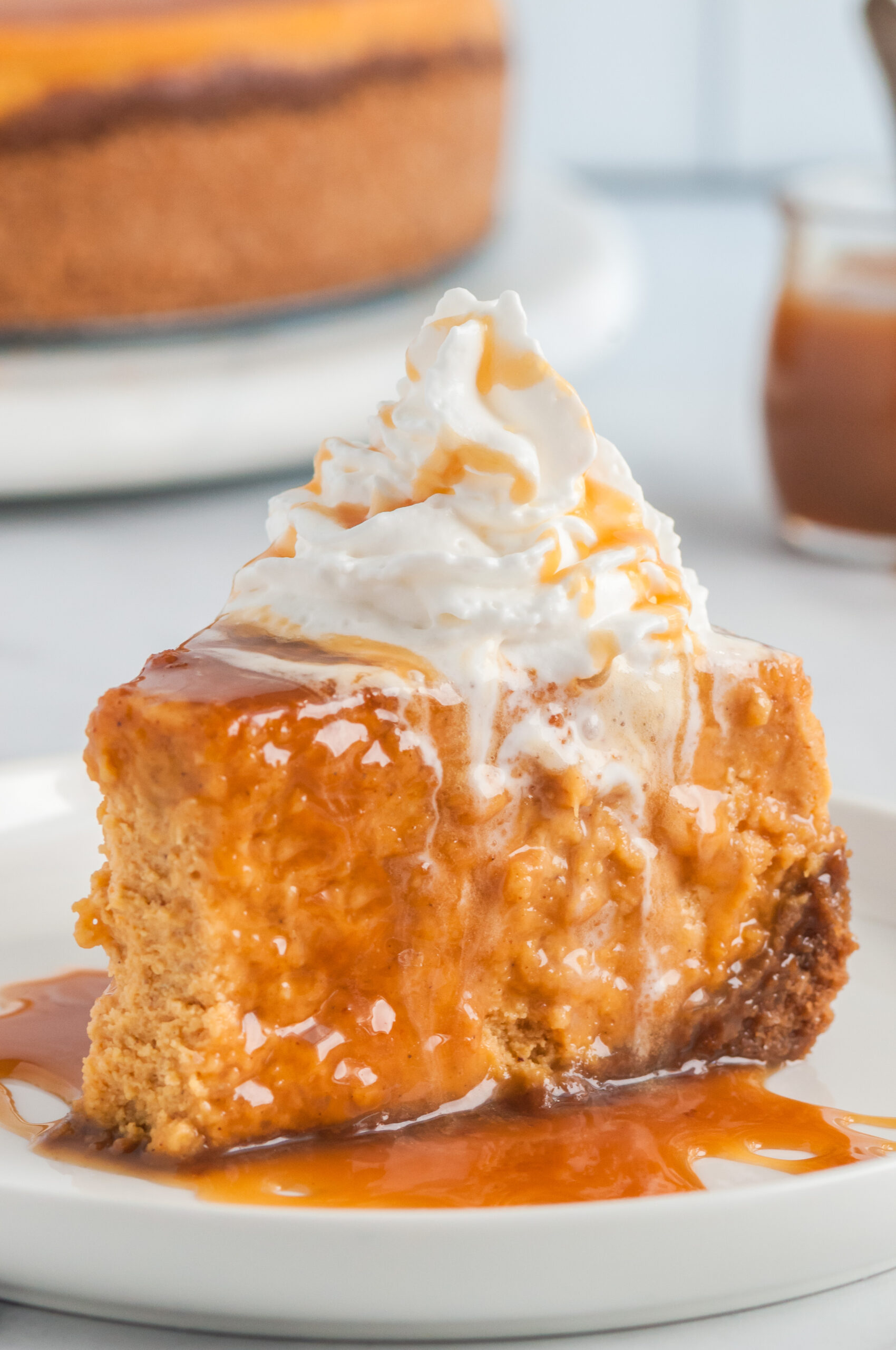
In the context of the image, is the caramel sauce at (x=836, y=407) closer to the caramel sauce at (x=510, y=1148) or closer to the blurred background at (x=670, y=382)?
the blurred background at (x=670, y=382)

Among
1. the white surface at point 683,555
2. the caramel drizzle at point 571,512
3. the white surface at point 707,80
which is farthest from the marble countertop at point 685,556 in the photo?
the white surface at point 707,80

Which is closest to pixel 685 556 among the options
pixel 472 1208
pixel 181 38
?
pixel 181 38

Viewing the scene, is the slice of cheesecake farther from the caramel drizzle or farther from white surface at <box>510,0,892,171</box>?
white surface at <box>510,0,892,171</box>

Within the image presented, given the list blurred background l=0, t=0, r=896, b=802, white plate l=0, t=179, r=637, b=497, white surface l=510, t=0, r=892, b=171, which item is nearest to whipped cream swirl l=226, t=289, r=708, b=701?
blurred background l=0, t=0, r=896, b=802

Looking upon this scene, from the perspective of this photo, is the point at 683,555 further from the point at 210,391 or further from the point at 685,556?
the point at 210,391

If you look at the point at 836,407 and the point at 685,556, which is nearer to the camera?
the point at 836,407

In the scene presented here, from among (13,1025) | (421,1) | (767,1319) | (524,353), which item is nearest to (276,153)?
(421,1)

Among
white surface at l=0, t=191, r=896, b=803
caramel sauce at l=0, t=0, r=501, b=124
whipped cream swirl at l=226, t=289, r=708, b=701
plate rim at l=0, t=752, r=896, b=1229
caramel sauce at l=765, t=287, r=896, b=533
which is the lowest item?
white surface at l=0, t=191, r=896, b=803
